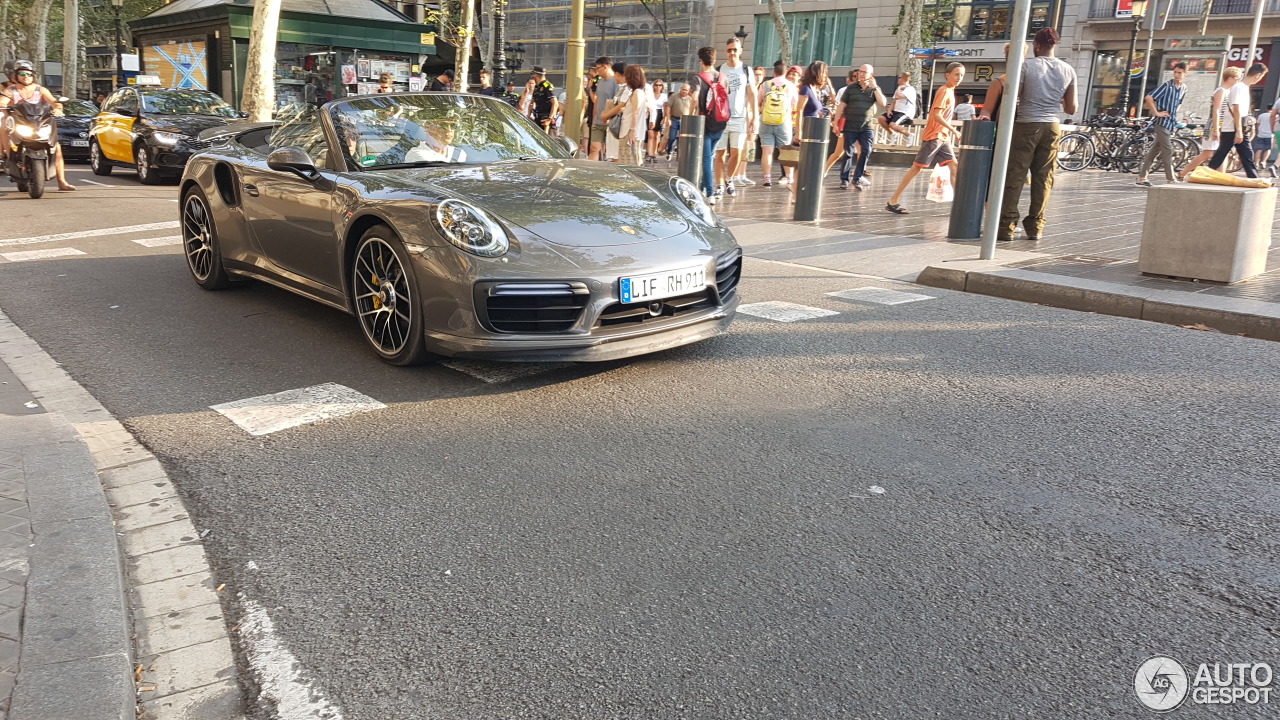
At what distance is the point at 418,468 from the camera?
3.86 m

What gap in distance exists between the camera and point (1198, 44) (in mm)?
36344

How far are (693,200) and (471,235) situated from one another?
155 centimetres

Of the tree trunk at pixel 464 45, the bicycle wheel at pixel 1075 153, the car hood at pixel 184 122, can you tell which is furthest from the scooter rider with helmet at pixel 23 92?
the bicycle wheel at pixel 1075 153

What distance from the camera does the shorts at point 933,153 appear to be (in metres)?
11.9

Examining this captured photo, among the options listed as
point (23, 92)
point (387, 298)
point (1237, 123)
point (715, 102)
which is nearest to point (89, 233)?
point (23, 92)

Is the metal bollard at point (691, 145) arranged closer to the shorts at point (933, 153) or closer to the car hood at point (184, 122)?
the shorts at point (933, 153)

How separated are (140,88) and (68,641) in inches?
711

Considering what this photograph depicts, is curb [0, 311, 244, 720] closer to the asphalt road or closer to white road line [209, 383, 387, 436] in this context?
the asphalt road

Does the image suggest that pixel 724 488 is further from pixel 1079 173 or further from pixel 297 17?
pixel 297 17

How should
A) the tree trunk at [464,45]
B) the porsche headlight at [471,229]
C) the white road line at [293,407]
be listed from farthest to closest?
the tree trunk at [464,45] → the porsche headlight at [471,229] → the white road line at [293,407]

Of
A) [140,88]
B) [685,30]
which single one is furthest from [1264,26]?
[140,88]

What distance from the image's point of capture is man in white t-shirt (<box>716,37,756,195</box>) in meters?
13.9

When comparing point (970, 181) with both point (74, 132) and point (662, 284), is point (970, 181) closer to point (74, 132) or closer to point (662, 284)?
point (662, 284)

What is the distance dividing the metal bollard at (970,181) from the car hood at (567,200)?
518 centimetres
